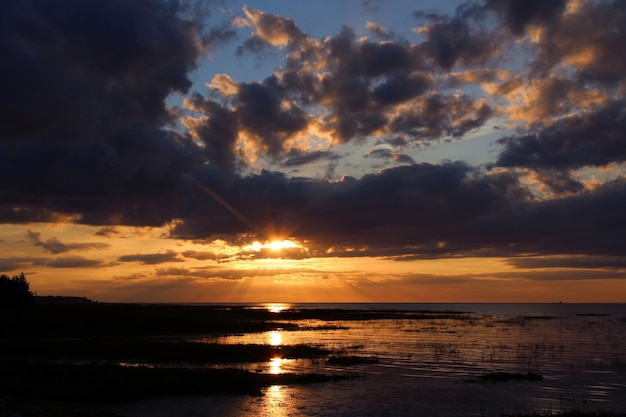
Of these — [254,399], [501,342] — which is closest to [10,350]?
[254,399]

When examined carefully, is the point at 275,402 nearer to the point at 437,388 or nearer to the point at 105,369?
the point at 437,388

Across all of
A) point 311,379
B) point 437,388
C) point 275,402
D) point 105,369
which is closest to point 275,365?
point 311,379

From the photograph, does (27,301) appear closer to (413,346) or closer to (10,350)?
(10,350)

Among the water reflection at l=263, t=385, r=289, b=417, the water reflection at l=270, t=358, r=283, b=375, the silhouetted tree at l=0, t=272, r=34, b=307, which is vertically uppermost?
the silhouetted tree at l=0, t=272, r=34, b=307

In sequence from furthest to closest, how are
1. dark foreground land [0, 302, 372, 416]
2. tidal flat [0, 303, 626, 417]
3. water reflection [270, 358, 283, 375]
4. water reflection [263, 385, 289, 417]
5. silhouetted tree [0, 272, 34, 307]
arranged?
silhouetted tree [0, 272, 34, 307] → water reflection [270, 358, 283, 375] → dark foreground land [0, 302, 372, 416] → tidal flat [0, 303, 626, 417] → water reflection [263, 385, 289, 417]

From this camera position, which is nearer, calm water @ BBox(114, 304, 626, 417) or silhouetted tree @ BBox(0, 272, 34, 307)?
calm water @ BBox(114, 304, 626, 417)

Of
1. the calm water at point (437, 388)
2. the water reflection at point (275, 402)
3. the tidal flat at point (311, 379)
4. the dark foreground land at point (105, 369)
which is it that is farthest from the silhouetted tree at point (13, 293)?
the water reflection at point (275, 402)

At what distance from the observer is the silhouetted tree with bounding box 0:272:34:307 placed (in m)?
97.1

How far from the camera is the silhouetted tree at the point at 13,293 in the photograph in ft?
319

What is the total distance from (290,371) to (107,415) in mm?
18753

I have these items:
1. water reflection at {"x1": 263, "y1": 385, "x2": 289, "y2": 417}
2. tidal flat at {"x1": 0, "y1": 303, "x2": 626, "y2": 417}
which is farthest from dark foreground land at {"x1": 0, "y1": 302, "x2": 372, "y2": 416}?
water reflection at {"x1": 263, "y1": 385, "x2": 289, "y2": 417}

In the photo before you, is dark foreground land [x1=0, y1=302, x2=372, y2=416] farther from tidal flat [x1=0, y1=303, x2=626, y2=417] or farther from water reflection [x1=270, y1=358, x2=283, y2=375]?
water reflection [x1=270, y1=358, x2=283, y2=375]

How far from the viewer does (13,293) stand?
324ft

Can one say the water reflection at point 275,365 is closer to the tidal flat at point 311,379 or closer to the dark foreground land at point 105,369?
the tidal flat at point 311,379
